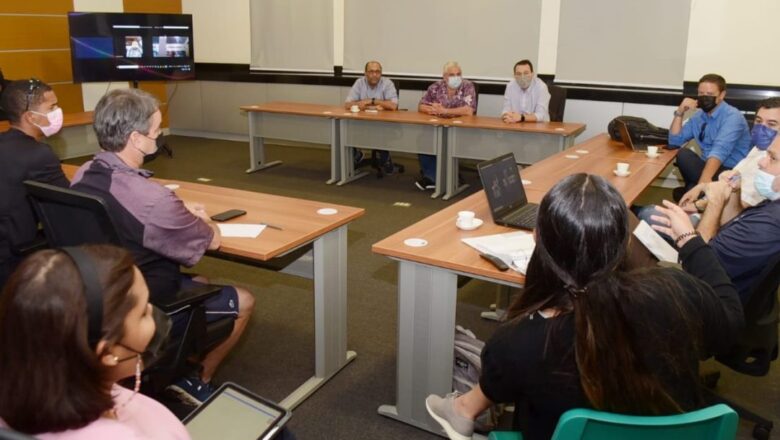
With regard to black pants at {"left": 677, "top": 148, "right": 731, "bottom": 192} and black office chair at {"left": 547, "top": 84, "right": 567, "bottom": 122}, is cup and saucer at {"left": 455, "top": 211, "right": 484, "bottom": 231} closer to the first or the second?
black pants at {"left": 677, "top": 148, "right": 731, "bottom": 192}

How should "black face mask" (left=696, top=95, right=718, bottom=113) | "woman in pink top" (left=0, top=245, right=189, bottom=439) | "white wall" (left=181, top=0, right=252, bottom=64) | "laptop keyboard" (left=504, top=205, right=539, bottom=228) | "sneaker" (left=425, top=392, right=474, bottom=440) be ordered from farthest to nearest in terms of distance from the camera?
"white wall" (left=181, top=0, right=252, bottom=64) → "black face mask" (left=696, top=95, right=718, bottom=113) → "laptop keyboard" (left=504, top=205, right=539, bottom=228) → "sneaker" (left=425, top=392, right=474, bottom=440) → "woman in pink top" (left=0, top=245, right=189, bottom=439)

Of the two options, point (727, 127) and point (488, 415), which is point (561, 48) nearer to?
point (727, 127)

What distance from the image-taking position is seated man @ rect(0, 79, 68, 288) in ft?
9.02

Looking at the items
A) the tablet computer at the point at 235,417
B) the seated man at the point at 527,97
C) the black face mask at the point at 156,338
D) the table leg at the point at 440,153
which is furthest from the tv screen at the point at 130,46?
the black face mask at the point at 156,338

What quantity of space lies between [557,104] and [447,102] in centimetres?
106

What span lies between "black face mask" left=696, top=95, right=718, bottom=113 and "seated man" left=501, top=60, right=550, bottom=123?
1573 millimetres

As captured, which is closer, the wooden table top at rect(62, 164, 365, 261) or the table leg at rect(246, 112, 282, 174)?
the wooden table top at rect(62, 164, 365, 261)

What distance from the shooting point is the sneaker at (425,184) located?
6.18m

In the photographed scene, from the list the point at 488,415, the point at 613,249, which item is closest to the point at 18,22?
the point at 488,415

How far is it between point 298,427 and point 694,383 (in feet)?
5.17

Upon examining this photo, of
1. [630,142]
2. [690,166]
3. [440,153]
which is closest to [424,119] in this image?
[440,153]

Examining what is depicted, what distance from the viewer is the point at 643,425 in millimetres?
1109

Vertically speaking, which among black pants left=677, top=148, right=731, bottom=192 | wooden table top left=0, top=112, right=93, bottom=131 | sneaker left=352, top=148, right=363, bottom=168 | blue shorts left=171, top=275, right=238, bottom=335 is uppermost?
wooden table top left=0, top=112, right=93, bottom=131

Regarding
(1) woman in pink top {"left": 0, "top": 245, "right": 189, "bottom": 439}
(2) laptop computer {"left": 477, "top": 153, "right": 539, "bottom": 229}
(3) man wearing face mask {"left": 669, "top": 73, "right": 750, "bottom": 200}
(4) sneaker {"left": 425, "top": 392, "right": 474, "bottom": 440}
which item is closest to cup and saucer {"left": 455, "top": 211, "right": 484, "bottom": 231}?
(2) laptop computer {"left": 477, "top": 153, "right": 539, "bottom": 229}
